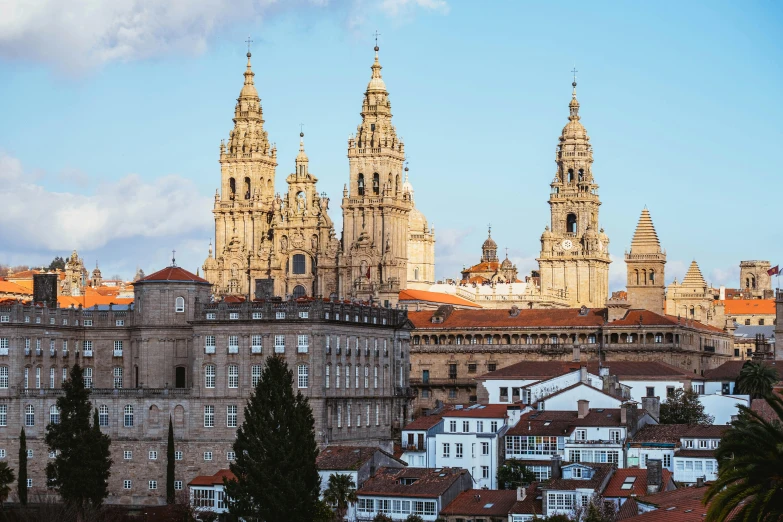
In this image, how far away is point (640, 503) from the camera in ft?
256

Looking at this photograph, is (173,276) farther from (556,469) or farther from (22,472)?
(556,469)

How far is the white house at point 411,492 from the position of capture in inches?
3565

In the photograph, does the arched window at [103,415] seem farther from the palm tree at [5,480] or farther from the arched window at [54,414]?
the palm tree at [5,480]

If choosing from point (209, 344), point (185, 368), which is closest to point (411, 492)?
point (209, 344)

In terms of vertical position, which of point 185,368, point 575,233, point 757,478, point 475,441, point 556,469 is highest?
point 575,233

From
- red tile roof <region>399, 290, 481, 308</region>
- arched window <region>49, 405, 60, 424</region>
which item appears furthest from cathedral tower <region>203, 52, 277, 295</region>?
arched window <region>49, 405, 60, 424</region>

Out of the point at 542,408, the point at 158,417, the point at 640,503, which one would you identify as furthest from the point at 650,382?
the point at 640,503

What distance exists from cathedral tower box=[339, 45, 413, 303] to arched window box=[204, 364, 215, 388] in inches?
2384

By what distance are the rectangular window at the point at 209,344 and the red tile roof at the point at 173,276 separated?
285 inches

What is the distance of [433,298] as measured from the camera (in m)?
176

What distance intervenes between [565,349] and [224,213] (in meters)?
52.5

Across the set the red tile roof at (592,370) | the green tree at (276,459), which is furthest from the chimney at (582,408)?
the green tree at (276,459)

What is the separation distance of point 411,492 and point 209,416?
73.8 ft

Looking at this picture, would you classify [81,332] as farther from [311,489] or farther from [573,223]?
[573,223]
